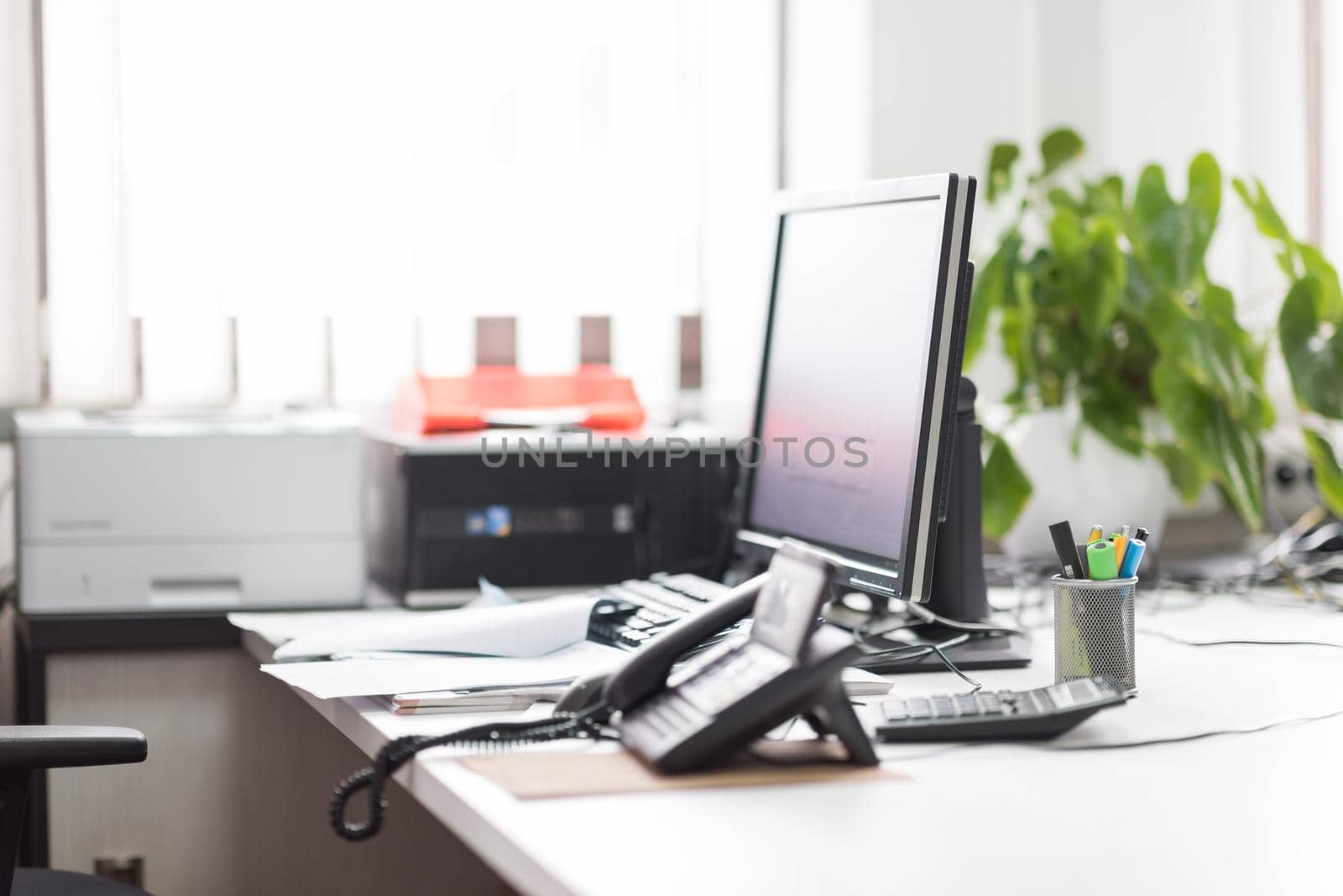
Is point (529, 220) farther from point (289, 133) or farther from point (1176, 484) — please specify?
point (1176, 484)

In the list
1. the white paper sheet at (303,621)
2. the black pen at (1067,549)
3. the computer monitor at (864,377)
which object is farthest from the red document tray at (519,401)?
the black pen at (1067,549)

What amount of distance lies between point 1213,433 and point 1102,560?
30.6 inches

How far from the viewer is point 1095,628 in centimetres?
A: 114

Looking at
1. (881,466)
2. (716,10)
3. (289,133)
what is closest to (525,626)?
(881,466)

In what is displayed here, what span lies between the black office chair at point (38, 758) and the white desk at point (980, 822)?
272 millimetres

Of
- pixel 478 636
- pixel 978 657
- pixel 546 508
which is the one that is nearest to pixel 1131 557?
pixel 978 657

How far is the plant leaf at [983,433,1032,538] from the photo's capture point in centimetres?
188

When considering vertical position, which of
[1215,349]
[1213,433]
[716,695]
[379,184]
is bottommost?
[716,695]

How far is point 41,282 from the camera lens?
83.1 inches

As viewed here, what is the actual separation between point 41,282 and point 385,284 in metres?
0.52

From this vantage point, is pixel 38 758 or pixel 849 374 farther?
pixel 849 374

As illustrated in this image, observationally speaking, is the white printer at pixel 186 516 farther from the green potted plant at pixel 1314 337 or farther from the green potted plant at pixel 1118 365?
the green potted plant at pixel 1314 337

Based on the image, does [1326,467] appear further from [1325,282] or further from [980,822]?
[980,822]

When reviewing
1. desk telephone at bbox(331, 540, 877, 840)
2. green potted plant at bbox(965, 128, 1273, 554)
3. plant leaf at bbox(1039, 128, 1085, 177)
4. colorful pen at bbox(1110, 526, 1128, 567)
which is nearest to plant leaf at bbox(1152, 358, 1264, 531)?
green potted plant at bbox(965, 128, 1273, 554)
